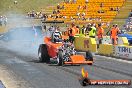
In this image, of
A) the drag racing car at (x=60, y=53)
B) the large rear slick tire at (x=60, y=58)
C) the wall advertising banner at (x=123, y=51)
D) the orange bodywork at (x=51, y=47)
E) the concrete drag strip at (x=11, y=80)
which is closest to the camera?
the concrete drag strip at (x=11, y=80)

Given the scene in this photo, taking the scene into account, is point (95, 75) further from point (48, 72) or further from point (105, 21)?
point (105, 21)

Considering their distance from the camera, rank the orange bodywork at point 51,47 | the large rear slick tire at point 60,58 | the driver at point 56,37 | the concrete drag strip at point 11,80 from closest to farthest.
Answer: the concrete drag strip at point 11,80
the large rear slick tire at point 60,58
the orange bodywork at point 51,47
the driver at point 56,37

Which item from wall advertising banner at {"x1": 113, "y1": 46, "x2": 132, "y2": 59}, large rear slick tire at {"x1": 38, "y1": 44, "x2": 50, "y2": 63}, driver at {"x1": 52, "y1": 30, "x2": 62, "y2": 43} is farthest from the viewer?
wall advertising banner at {"x1": 113, "y1": 46, "x2": 132, "y2": 59}

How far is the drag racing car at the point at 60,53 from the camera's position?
759 inches

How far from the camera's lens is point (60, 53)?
19.1 metres

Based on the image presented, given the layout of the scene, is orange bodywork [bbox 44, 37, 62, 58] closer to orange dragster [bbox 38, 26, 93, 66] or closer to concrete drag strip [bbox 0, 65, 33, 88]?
orange dragster [bbox 38, 26, 93, 66]

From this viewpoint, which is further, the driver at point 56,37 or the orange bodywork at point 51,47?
the driver at point 56,37

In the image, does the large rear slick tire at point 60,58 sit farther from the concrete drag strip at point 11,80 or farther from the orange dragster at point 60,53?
the concrete drag strip at point 11,80

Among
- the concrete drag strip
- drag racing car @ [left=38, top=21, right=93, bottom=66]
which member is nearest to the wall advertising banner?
drag racing car @ [left=38, top=21, right=93, bottom=66]

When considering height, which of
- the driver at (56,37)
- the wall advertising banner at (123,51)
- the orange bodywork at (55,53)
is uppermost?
the driver at (56,37)

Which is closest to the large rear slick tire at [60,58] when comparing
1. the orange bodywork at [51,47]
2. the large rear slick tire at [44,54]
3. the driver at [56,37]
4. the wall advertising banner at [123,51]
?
the orange bodywork at [51,47]

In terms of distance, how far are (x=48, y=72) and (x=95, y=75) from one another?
246 centimetres

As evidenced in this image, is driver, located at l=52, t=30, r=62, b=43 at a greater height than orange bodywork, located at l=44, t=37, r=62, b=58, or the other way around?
driver, located at l=52, t=30, r=62, b=43

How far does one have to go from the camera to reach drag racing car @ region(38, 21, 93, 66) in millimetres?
19281
